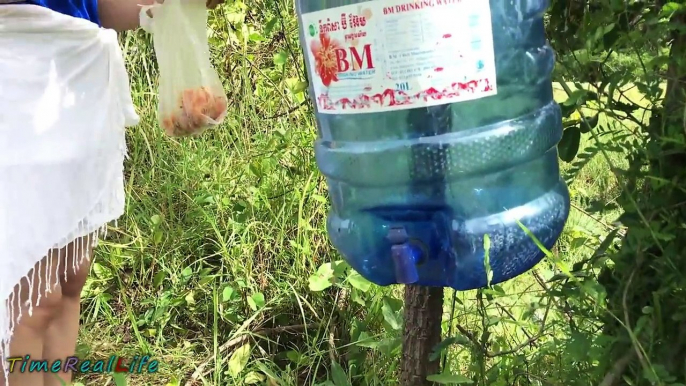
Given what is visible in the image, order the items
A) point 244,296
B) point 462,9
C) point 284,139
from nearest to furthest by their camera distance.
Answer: point 462,9, point 244,296, point 284,139

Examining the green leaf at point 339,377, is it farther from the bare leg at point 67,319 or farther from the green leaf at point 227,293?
the bare leg at point 67,319

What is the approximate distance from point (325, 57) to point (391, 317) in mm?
816

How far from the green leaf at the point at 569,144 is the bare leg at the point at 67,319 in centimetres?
111

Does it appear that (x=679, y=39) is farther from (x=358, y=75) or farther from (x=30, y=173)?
(x=30, y=173)

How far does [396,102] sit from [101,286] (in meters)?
1.55

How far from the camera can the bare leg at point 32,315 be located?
1.32 metres

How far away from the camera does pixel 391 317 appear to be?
1.56m

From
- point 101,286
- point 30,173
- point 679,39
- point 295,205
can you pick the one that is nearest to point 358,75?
point 679,39

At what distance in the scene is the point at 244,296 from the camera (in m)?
1.89

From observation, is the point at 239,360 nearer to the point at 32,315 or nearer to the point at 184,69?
the point at 32,315

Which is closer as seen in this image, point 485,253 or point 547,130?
point 485,253

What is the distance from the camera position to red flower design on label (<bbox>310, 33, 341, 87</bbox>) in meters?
0.94

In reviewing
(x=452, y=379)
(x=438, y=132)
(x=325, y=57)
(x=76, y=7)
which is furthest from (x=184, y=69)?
(x=452, y=379)

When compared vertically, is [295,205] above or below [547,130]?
below
